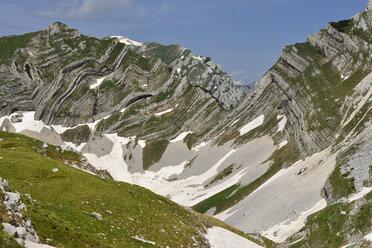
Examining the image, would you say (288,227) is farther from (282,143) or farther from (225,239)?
(282,143)

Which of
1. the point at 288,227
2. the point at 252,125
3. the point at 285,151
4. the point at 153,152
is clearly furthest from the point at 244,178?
the point at 153,152

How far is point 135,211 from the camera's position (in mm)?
39375

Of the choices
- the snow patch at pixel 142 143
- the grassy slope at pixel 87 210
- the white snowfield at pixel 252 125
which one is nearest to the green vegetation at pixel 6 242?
the grassy slope at pixel 87 210

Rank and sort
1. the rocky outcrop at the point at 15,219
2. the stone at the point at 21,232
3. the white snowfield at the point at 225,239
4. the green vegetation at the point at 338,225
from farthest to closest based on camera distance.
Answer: the green vegetation at the point at 338,225
the white snowfield at the point at 225,239
the stone at the point at 21,232
the rocky outcrop at the point at 15,219

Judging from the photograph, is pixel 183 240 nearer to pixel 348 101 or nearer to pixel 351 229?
pixel 351 229

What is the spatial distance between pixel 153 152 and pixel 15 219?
553 feet

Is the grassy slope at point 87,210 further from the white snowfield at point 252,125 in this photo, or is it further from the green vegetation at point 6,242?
the white snowfield at point 252,125

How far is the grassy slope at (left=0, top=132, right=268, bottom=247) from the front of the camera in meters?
24.4

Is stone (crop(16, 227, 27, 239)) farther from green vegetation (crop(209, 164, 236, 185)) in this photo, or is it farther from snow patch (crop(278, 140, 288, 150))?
green vegetation (crop(209, 164, 236, 185))

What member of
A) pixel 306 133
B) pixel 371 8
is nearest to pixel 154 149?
pixel 306 133

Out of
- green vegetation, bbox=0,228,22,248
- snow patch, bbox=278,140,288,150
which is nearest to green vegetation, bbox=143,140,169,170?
snow patch, bbox=278,140,288,150

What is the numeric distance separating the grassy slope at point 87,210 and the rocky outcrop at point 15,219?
133 centimetres

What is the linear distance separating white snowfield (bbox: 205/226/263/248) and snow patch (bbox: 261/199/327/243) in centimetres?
2436

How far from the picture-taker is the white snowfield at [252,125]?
160 metres
